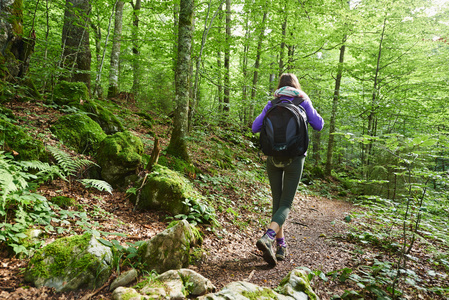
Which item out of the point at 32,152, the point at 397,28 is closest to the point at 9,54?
the point at 32,152

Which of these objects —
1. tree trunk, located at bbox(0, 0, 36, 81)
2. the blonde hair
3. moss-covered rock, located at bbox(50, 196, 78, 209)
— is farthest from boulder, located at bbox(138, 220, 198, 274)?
tree trunk, located at bbox(0, 0, 36, 81)

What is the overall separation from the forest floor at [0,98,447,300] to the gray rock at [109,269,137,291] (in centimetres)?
7

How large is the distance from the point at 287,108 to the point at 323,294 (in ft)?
6.96

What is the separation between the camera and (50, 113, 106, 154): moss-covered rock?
434 centimetres

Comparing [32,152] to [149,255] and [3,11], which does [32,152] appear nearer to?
[149,255]

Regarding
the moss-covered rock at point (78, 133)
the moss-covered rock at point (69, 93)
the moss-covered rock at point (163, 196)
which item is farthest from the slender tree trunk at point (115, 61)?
the moss-covered rock at point (163, 196)

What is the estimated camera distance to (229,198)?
18.6ft

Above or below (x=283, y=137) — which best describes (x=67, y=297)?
below

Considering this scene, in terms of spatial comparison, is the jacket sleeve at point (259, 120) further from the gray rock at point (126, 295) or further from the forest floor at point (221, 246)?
the gray rock at point (126, 295)

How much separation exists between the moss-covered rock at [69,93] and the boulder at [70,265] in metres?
4.35

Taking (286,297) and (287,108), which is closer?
(286,297)

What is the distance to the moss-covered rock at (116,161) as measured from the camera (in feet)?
13.8

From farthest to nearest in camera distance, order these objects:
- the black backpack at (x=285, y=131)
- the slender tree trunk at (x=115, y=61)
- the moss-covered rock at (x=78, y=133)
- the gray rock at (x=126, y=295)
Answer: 1. the slender tree trunk at (x=115, y=61)
2. the moss-covered rock at (x=78, y=133)
3. the black backpack at (x=285, y=131)
4. the gray rock at (x=126, y=295)

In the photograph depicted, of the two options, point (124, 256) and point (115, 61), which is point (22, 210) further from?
point (115, 61)
